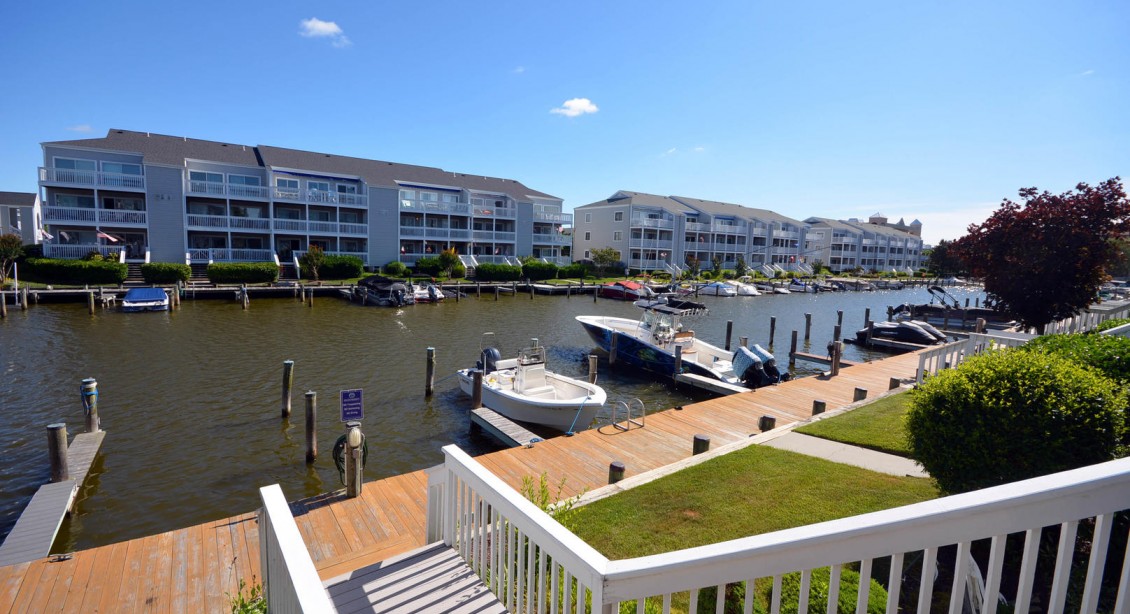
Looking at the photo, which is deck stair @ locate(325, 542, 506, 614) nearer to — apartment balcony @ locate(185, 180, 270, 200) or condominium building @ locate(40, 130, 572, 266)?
condominium building @ locate(40, 130, 572, 266)

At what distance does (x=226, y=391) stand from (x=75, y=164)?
123ft

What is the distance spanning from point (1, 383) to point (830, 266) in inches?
4221

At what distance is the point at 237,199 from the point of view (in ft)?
150

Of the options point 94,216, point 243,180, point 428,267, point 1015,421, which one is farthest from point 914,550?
point 243,180

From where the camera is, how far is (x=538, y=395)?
583 inches

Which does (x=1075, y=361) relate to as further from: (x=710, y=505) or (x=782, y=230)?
(x=782, y=230)

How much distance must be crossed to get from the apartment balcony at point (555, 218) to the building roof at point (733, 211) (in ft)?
77.0

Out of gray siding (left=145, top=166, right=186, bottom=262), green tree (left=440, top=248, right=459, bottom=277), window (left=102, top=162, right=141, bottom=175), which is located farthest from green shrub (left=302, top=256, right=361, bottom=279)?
window (left=102, top=162, right=141, bottom=175)

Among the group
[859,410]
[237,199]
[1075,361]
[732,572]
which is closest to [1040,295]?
[859,410]

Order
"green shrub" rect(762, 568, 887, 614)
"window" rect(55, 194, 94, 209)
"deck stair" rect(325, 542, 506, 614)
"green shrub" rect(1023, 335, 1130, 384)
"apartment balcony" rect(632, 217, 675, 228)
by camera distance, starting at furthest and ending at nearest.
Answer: "apartment balcony" rect(632, 217, 675, 228), "window" rect(55, 194, 94, 209), "green shrub" rect(1023, 335, 1130, 384), "deck stair" rect(325, 542, 506, 614), "green shrub" rect(762, 568, 887, 614)

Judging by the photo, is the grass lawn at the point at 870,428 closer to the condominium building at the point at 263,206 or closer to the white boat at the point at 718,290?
the white boat at the point at 718,290

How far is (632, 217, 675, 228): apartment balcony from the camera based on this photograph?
2724 inches

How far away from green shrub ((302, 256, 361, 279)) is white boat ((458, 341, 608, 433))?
34427mm

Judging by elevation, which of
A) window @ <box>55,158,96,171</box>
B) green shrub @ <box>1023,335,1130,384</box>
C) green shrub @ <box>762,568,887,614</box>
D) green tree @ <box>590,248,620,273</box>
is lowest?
green shrub @ <box>762,568,887,614</box>
